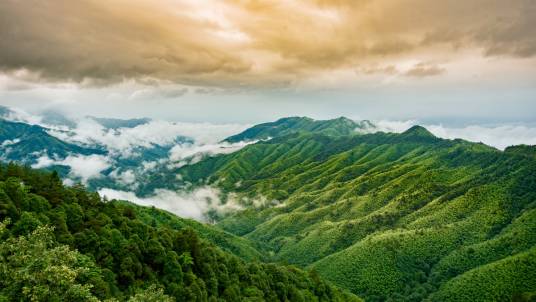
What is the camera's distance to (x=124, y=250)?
304 feet

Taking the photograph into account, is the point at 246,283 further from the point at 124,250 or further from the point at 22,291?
the point at 22,291

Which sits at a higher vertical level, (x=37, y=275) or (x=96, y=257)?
(x=37, y=275)

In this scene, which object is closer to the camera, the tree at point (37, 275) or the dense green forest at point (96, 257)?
the tree at point (37, 275)

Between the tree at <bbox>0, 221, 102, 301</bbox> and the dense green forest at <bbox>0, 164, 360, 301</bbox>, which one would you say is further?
the dense green forest at <bbox>0, 164, 360, 301</bbox>

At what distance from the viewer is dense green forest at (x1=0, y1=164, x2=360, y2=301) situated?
141 feet

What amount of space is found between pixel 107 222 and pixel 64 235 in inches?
762

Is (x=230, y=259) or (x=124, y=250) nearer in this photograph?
(x=124, y=250)

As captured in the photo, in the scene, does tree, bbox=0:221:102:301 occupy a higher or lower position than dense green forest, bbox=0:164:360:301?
higher

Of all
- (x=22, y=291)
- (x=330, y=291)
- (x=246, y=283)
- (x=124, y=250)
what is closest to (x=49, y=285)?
(x=22, y=291)

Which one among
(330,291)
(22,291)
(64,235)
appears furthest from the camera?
(330,291)

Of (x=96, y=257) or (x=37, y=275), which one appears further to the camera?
(x=96, y=257)

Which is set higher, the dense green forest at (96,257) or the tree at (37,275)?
the tree at (37,275)

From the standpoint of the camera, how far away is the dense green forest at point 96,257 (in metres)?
42.8

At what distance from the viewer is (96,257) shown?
86.8m
